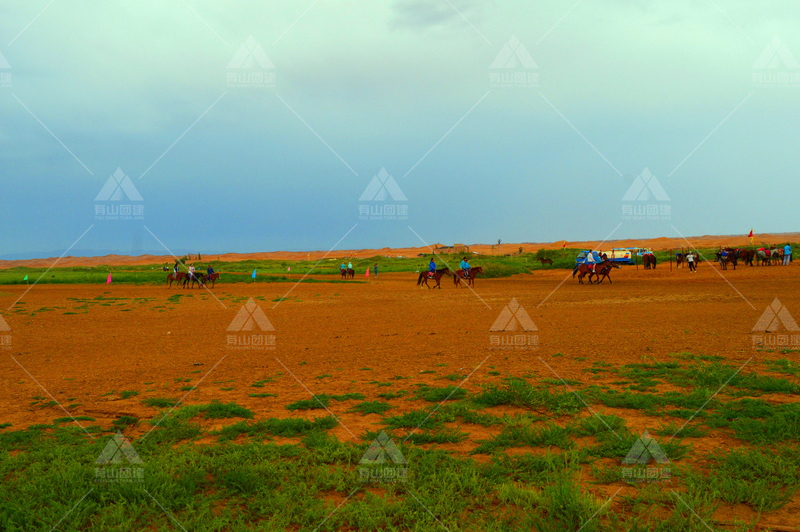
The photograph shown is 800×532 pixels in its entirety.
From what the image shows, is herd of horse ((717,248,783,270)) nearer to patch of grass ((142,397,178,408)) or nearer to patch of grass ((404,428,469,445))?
patch of grass ((404,428,469,445))

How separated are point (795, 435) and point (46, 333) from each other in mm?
17998

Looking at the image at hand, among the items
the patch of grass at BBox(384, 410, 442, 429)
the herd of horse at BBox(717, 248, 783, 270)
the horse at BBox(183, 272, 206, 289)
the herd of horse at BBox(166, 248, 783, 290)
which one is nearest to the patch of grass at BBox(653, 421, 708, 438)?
the patch of grass at BBox(384, 410, 442, 429)

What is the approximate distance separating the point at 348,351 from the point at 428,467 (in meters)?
6.92

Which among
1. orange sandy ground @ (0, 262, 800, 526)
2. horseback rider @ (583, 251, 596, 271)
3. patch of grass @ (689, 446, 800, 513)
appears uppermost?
horseback rider @ (583, 251, 596, 271)

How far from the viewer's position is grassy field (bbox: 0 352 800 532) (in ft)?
12.8

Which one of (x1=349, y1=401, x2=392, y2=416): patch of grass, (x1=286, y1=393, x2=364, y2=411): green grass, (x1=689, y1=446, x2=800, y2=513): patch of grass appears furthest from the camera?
(x1=286, y1=393, x2=364, y2=411): green grass

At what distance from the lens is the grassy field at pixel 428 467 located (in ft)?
12.8

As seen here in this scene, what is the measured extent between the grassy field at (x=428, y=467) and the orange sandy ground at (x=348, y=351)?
20 cm

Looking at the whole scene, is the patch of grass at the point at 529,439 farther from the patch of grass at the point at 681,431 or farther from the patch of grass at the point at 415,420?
the patch of grass at the point at 681,431

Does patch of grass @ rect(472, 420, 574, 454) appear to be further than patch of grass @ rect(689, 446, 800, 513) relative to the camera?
Yes

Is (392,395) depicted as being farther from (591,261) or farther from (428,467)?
(591,261)

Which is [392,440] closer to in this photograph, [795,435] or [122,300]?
[795,435]

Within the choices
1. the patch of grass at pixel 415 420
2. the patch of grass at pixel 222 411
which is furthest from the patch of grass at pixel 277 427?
the patch of grass at pixel 415 420

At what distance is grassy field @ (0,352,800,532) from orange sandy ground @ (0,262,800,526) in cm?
20
